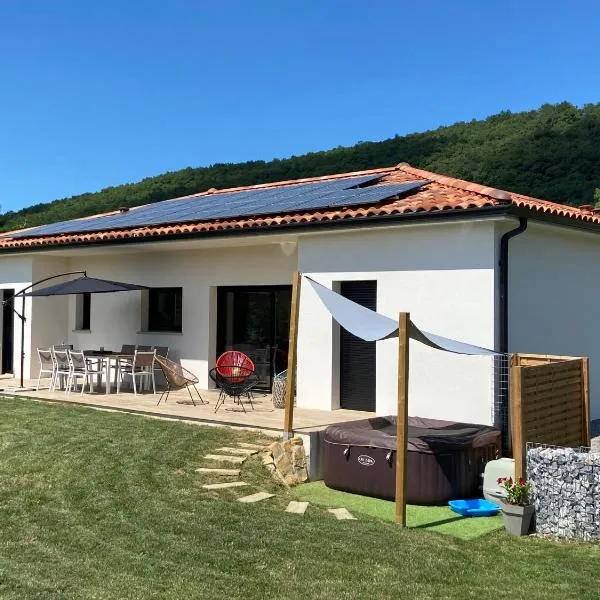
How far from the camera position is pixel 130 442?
930 cm

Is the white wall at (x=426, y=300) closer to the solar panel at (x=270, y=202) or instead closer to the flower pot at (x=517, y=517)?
the solar panel at (x=270, y=202)

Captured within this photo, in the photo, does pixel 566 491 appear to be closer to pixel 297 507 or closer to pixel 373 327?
pixel 373 327

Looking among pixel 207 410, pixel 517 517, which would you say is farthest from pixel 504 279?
pixel 207 410

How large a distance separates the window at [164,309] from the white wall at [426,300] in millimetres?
4576

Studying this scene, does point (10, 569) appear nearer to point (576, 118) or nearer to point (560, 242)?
point (560, 242)

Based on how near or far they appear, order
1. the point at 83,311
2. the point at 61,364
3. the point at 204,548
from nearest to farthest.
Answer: the point at 204,548 → the point at 61,364 → the point at 83,311

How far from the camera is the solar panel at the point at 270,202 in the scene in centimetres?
1182

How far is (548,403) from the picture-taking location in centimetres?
761

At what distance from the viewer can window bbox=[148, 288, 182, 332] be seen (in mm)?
15188

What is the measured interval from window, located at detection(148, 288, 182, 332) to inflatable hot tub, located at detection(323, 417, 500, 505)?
7.47 meters

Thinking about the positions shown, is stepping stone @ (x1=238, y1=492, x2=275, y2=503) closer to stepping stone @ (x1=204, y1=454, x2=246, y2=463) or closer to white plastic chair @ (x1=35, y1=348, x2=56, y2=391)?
stepping stone @ (x1=204, y1=454, x2=246, y2=463)

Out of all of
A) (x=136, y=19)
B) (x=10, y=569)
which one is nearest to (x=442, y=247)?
(x=10, y=569)

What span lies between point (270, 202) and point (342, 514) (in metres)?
7.84

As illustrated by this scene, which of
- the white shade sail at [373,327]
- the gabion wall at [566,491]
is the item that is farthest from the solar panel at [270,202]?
the gabion wall at [566,491]
